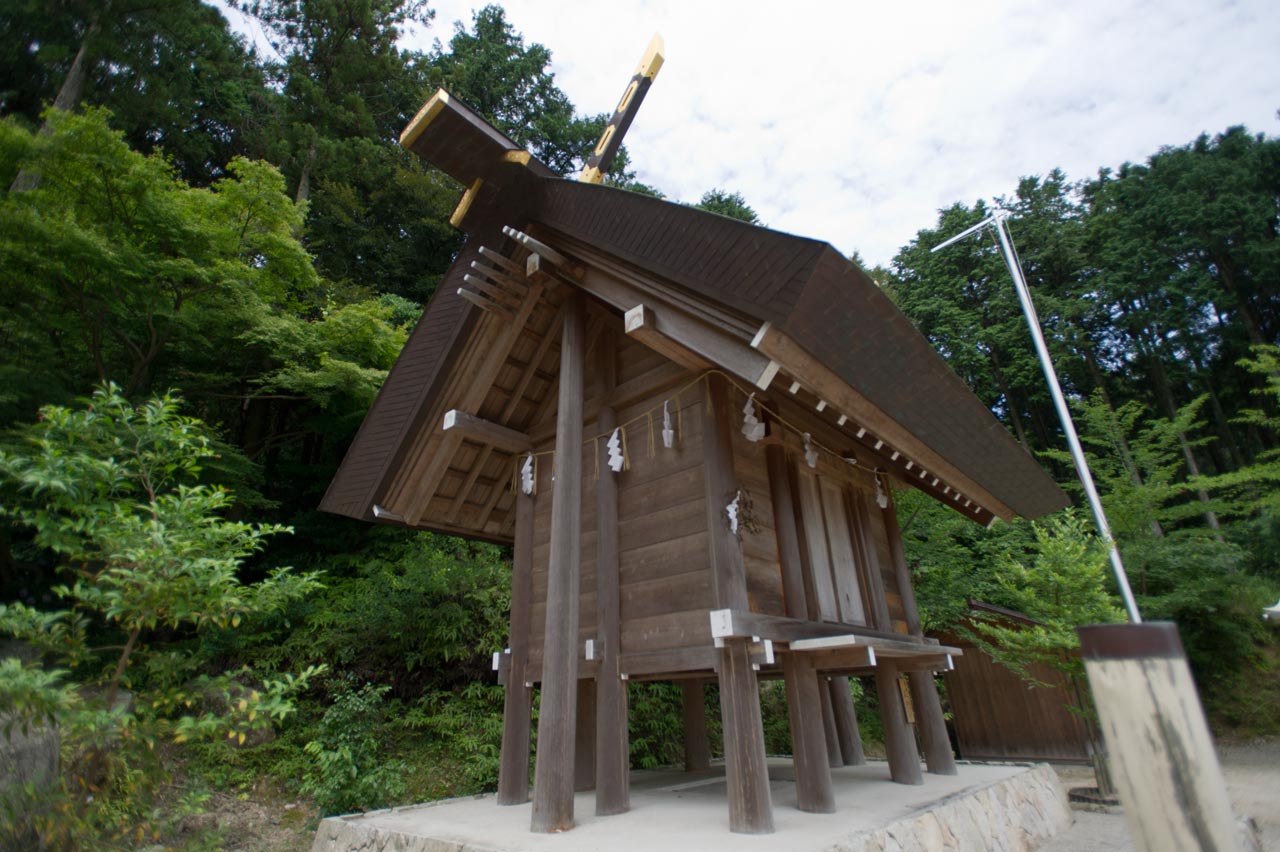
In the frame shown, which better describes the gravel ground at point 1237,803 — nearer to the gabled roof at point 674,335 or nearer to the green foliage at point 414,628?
the gabled roof at point 674,335

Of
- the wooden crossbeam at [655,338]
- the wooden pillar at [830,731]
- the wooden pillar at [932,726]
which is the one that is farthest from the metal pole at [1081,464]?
the wooden crossbeam at [655,338]

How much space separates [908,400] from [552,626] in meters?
3.08

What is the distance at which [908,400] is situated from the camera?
14.2 ft

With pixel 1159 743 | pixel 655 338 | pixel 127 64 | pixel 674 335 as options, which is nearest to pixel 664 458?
pixel 655 338

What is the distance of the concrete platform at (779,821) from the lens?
3.83 m

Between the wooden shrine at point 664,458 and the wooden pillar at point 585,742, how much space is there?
0.07 feet

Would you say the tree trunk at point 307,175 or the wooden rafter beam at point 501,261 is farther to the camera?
the tree trunk at point 307,175

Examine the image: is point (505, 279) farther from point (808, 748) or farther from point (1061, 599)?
point (1061, 599)

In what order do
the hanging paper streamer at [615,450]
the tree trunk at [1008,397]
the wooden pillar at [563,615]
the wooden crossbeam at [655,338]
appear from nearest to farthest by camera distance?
1. the wooden pillar at [563,615]
2. the wooden crossbeam at [655,338]
3. the hanging paper streamer at [615,450]
4. the tree trunk at [1008,397]

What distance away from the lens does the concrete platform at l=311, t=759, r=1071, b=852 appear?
12.6 feet

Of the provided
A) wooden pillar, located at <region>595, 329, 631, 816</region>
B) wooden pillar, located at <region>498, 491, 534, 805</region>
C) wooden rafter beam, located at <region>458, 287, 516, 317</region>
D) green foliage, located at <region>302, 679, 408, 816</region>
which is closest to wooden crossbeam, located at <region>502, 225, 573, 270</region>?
wooden rafter beam, located at <region>458, 287, 516, 317</region>

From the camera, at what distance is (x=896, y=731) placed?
19.1 ft

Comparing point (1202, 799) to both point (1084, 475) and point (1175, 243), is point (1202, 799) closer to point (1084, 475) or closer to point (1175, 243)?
point (1084, 475)

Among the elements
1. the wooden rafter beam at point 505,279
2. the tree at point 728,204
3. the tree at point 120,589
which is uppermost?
the tree at point 728,204
